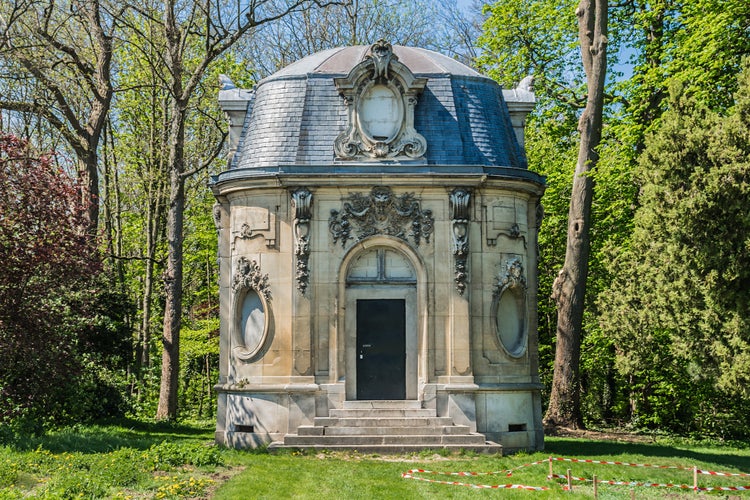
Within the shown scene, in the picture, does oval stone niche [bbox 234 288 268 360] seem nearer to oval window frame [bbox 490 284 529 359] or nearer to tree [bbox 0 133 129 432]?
tree [bbox 0 133 129 432]

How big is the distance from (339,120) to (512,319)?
5697mm

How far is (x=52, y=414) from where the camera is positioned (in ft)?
74.1

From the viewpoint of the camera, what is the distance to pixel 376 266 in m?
20.2

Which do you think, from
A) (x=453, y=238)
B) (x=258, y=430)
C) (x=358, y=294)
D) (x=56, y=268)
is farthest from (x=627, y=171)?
(x=56, y=268)

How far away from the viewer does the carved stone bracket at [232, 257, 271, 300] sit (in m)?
20.2

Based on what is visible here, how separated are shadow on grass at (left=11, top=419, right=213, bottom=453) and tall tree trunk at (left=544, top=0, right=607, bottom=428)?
9325 millimetres

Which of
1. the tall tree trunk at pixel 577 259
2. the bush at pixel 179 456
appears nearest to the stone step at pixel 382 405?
the bush at pixel 179 456

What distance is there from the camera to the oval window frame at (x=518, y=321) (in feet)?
66.4

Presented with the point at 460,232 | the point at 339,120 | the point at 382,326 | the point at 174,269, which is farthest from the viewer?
the point at 174,269

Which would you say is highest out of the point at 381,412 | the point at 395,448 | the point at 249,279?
the point at 249,279

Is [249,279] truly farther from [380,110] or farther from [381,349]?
[380,110]

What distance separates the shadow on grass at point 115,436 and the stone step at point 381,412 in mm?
3745

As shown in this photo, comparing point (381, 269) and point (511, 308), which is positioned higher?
point (381, 269)

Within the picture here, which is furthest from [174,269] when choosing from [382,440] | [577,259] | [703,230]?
[703,230]
